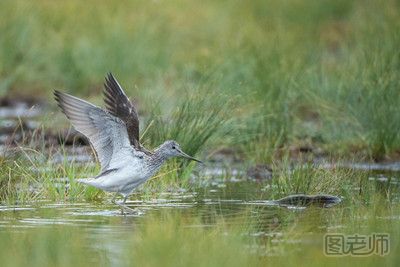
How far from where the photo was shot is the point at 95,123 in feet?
35.5

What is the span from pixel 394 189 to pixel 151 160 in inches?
122

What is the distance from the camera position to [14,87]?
68.0 feet

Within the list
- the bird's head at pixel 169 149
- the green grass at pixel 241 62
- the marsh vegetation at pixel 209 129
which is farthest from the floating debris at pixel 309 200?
the green grass at pixel 241 62

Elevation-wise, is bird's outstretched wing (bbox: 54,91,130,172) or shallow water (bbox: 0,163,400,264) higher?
bird's outstretched wing (bbox: 54,91,130,172)

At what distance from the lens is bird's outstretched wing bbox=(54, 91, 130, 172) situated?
10766 millimetres

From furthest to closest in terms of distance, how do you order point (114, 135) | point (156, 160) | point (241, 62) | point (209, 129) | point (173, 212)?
point (241, 62)
point (209, 129)
point (156, 160)
point (114, 135)
point (173, 212)

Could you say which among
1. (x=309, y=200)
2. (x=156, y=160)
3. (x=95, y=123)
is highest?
(x=95, y=123)

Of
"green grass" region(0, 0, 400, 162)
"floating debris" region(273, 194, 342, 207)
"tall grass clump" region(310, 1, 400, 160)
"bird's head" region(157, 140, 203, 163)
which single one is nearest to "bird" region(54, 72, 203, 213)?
"bird's head" region(157, 140, 203, 163)

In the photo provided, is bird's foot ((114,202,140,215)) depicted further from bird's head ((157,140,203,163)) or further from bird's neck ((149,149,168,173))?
bird's head ((157,140,203,163))

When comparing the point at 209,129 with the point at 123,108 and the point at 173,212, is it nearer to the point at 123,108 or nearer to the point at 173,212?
the point at 123,108

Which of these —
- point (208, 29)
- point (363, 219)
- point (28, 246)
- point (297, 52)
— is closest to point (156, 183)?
point (363, 219)

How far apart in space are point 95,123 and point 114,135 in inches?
8.7

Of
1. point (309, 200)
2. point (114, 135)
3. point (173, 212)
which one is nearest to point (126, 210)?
point (173, 212)

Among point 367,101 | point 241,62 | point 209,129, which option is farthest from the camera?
point 241,62
